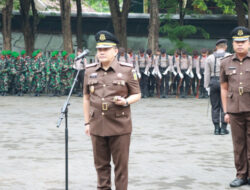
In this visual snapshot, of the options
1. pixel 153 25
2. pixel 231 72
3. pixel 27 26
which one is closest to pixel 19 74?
pixel 153 25

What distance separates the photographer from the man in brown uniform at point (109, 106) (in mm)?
6918

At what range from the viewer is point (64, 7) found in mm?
29375

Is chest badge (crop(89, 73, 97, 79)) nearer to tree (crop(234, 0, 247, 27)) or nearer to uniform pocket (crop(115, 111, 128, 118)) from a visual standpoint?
uniform pocket (crop(115, 111, 128, 118))

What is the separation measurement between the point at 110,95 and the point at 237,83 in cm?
230

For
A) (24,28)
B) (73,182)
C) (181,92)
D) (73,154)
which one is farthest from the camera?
(24,28)

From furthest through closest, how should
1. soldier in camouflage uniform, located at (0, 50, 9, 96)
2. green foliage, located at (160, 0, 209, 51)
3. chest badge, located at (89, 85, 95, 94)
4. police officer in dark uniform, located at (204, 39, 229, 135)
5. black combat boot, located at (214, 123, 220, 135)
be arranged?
green foliage, located at (160, 0, 209, 51) → soldier in camouflage uniform, located at (0, 50, 9, 96) → black combat boot, located at (214, 123, 220, 135) → police officer in dark uniform, located at (204, 39, 229, 135) → chest badge, located at (89, 85, 95, 94)

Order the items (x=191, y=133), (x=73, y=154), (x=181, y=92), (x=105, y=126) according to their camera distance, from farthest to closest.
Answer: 1. (x=181, y=92)
2. (x=191, y=133)
3. (x=73, y=154)
4. (x=105, y=126)

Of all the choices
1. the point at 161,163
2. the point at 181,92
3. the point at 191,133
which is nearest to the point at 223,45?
the point at 191,133

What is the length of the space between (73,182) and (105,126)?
2037 millimetres

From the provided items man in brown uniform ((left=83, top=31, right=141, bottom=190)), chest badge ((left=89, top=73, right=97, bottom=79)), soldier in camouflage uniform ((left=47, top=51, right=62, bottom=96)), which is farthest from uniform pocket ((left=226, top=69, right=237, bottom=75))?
soldier in camouflage uniform ((left=47, top=51, right=62, bottom=96))

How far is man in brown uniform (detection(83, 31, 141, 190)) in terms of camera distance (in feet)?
22.7

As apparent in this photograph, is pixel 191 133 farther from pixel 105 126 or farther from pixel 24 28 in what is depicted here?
pixel 24 28

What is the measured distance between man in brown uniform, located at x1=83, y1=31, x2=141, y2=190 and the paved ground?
131 centimetres

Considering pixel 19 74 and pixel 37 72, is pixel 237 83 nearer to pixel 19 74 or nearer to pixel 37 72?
pixel 37 72
